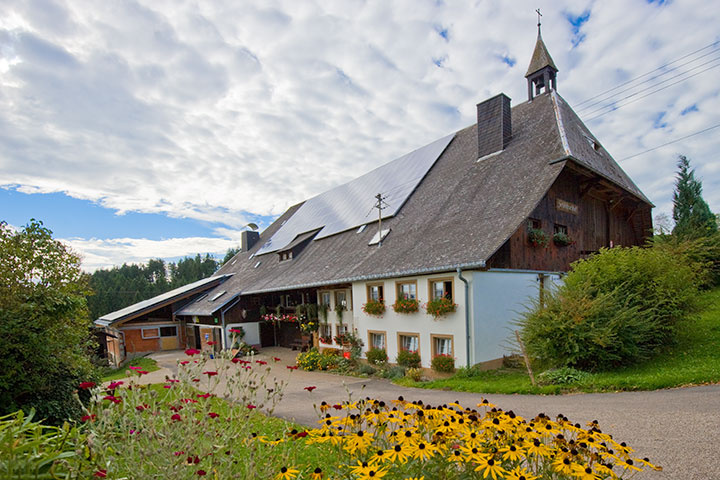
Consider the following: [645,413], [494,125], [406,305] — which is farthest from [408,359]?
[494,125]

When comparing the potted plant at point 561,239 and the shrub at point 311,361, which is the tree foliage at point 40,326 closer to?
the shrub at point 311,361

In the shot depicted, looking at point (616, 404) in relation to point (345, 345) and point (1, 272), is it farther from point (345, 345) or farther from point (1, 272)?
point (1, 272)

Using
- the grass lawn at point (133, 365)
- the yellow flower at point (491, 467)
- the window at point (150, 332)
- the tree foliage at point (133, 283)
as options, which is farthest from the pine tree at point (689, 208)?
the tree foliage at point (133, 283)

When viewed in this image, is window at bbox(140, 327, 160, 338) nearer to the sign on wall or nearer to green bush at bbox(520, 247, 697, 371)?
green bush at bbox(520, 247, 697, 371)

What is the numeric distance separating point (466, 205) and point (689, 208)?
14.8 meters

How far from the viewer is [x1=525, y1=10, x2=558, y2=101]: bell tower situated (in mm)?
17156

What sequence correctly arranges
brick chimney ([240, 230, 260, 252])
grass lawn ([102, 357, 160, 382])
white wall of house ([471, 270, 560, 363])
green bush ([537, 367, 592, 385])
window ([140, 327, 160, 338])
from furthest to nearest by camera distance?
brick chimney ([240, 230, 260, 252]) < window ([140, 327, 160, 338]) < grass lawn ([102, 357, 160, 382]) < white wall of house ([471, 270, 560, 363]) < green bush ([537, 367, 592, 385])

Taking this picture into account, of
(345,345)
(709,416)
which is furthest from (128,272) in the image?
(709,416)

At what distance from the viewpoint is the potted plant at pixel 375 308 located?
538 inches

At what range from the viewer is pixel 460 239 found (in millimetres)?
Result: 12523

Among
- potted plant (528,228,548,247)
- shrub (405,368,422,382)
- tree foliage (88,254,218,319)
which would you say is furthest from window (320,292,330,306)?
tree foliage (88,254,218,319)

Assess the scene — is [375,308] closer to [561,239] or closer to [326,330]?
[326,330]

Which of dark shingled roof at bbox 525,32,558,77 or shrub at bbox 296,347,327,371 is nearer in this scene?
shrub at bbox 296,347,327,371

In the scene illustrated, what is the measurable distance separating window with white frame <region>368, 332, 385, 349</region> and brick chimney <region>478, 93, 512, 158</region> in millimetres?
8622
